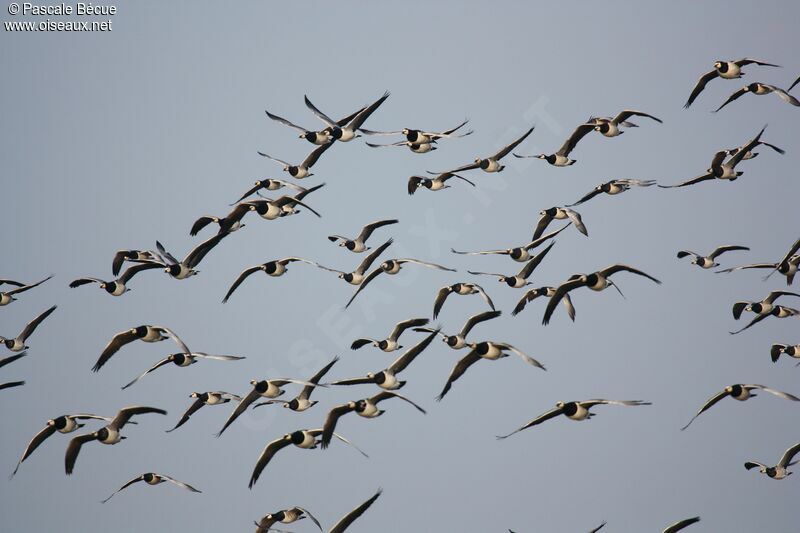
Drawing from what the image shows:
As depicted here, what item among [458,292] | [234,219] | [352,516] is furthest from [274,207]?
[352,516]

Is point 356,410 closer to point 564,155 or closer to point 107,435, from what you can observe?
point 107,435

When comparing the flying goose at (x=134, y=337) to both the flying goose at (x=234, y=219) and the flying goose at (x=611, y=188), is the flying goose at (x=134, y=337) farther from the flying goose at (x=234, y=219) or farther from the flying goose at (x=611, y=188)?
the flying goose at (x=611, y=188)

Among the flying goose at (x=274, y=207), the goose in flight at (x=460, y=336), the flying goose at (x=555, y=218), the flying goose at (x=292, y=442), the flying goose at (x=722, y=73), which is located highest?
the flying goose at (x=722, y=73)

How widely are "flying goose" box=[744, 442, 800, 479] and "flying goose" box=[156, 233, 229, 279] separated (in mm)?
18507

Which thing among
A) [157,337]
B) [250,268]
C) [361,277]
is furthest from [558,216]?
[157,337]

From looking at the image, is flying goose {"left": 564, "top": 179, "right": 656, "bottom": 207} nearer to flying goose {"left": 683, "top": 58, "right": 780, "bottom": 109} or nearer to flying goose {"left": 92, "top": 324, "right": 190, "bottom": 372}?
flying goose {"left": 683, "top": 58, "right": 780, "bottom": 109}

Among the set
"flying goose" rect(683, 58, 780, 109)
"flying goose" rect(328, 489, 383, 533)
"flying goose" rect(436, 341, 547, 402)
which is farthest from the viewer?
"flying goose" rect(683, 58, 780, 109)

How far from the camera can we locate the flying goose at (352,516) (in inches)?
1380

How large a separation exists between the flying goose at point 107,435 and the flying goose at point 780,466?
63.1ft

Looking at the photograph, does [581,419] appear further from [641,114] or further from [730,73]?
[730,73]

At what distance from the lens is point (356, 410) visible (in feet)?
134

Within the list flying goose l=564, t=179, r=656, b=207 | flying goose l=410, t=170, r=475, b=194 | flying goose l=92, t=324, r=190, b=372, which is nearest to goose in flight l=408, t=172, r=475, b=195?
flying goose l=410, t=170, r=475, b=194

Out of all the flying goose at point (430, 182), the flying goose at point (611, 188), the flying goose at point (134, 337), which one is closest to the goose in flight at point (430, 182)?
the flying goose at point (430, 182)

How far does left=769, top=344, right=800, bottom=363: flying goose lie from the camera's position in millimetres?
44625
